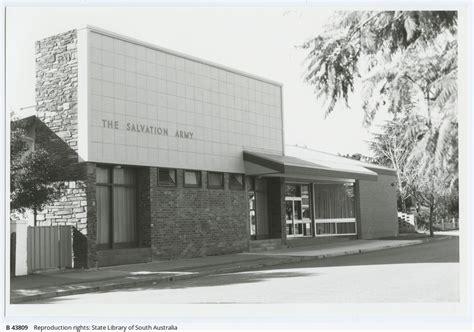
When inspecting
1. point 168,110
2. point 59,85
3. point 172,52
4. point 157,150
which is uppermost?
point 172,52

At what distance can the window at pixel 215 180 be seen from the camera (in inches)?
822

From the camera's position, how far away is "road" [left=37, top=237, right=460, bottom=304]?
1058 centimetres

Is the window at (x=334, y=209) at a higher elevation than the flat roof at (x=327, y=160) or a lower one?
lower

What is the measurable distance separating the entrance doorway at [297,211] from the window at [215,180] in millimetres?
6062

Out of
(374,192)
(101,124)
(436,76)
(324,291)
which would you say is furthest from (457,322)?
(374,192)

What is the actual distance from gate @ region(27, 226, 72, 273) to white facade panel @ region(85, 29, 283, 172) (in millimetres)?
2294

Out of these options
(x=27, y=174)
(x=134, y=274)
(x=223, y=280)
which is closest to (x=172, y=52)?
(x=27, y=174)

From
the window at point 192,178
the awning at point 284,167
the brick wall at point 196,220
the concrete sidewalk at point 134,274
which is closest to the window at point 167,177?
the brick wall at point 196,220

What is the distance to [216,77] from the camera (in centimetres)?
2112

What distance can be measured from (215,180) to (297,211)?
7.49 meters

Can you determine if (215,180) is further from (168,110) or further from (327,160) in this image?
(327,160)

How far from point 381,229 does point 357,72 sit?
25.1 metres

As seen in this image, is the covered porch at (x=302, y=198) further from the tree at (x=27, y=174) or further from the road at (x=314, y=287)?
the tree at (x=27, y=174)

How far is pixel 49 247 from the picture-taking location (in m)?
16.2
